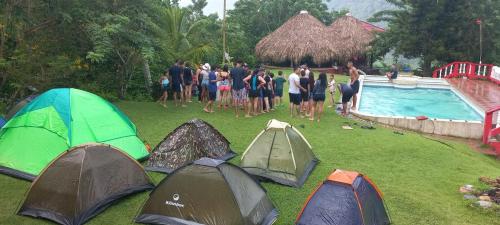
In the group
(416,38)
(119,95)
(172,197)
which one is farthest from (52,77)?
(416,38)

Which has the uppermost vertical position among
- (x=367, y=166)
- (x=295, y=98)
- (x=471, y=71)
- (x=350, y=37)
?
(x=350, y=37)

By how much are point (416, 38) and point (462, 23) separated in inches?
110

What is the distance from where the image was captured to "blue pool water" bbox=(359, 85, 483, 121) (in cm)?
1807

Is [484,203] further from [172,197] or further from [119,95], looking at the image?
[119,95]

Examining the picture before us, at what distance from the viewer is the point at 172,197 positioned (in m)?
6.45

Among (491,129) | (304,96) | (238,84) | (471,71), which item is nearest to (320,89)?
(304,96)

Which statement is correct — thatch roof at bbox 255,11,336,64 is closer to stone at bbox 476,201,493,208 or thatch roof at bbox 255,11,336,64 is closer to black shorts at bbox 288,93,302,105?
black shorts at bbox 288,93,302,105

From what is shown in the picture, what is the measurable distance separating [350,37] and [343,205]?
26.5m

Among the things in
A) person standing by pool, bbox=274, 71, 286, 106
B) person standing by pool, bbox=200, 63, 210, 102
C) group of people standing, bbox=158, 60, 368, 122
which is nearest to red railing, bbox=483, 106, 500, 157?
group of people standing, bbox=158, 60, 368, 122

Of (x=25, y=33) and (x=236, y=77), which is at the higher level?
(x=25, y=33)

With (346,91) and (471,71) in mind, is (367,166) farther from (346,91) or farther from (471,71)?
(471,71)

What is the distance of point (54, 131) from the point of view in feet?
26.7

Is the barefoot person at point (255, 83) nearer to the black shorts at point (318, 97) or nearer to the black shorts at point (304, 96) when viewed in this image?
the black shorts at point (304, 96)

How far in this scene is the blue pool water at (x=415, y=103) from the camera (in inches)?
711
